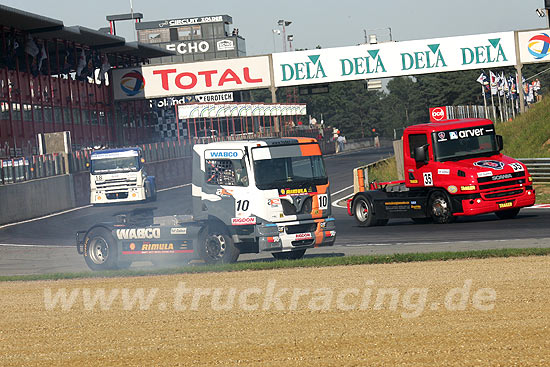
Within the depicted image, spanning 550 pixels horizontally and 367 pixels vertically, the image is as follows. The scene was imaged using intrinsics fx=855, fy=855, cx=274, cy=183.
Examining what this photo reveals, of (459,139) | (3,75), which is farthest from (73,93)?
(459,139)

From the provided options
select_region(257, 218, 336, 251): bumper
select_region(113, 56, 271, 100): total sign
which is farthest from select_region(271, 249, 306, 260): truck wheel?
select_region(113, 56, 271, 100): total sign

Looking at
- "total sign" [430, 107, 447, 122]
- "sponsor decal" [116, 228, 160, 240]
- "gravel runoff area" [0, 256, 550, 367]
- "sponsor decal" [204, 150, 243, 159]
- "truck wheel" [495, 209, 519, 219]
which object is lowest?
"gravel runoff area" [0, 256, 550, 367]

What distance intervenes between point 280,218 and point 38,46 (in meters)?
35.3

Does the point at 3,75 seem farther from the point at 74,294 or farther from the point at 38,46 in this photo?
the point at 74,294

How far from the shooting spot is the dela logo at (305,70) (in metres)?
46.5

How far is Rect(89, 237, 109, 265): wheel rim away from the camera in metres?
15.8

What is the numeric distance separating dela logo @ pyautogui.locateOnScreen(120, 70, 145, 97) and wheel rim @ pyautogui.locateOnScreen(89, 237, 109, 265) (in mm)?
34394

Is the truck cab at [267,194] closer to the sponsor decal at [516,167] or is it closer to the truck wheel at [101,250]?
the truck wheel at [101,250]

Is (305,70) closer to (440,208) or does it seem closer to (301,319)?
(440,208)

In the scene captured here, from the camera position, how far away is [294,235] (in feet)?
47.7

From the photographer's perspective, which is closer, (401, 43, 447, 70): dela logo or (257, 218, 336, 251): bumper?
(257, 218, 336, 251): bumper

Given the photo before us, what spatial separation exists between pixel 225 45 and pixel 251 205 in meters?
115

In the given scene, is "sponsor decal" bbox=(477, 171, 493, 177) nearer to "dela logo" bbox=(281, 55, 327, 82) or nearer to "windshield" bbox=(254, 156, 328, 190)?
"windshield" bbox=(254, 156, 328, 190)

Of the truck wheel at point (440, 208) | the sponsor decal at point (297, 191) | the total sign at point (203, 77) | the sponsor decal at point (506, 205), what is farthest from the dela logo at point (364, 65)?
the sponsor decal at point (297, 191)
